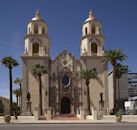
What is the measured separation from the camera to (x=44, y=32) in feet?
238

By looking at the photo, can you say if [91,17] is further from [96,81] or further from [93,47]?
[96,81]

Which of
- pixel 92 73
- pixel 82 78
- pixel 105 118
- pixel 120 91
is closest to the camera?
pixel 105 118

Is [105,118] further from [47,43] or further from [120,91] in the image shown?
[120,91]

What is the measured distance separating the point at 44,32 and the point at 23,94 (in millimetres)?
13769

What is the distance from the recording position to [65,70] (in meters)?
71.9

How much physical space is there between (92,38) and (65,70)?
8.57m

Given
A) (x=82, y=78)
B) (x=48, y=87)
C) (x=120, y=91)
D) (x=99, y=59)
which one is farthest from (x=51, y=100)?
(x=120, y=91)

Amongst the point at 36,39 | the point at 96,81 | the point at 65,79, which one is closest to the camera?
the point at 96,81

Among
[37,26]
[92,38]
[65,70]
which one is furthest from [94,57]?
[37,26]

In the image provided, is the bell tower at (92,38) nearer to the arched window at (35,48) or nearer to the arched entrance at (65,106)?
the arched window at (35,48)

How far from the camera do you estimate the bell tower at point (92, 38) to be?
71006mm

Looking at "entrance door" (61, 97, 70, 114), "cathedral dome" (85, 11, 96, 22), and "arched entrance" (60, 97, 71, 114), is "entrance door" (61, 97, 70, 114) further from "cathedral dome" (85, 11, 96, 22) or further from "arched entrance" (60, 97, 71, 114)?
"cathedral dome" (85, 11, 96, 22)

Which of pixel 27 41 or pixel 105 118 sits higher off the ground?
pixel 27 41

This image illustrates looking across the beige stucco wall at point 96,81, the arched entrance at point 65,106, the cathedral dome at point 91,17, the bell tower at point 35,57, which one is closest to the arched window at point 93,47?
the beige stucco wall at point 96,81
